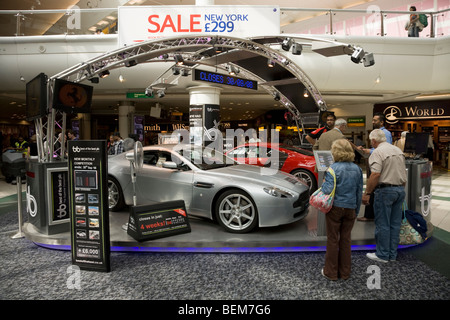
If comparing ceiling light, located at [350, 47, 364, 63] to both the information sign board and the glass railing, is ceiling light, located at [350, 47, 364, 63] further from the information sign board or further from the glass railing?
the glass railing

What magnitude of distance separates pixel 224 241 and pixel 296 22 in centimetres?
917

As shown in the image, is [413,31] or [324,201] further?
[413,31]

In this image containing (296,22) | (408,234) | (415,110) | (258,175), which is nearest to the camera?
(408,234)

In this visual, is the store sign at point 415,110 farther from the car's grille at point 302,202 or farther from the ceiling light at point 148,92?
the car's grille at point 302,202

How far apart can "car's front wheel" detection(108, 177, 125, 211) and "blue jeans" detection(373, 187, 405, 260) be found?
416cm

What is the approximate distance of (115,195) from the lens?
5.58m

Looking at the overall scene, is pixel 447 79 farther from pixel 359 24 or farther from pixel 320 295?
pixel 320 295

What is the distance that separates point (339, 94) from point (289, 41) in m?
8.52

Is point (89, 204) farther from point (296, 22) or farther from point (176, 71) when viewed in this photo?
point (296, 22)

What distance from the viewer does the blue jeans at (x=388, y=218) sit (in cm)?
356

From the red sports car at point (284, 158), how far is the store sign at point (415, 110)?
12.2 metres

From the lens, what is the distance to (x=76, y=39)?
401 inches

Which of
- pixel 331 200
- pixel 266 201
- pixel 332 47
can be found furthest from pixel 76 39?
pixel 331 200

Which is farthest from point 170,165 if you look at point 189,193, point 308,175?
point 308,175
